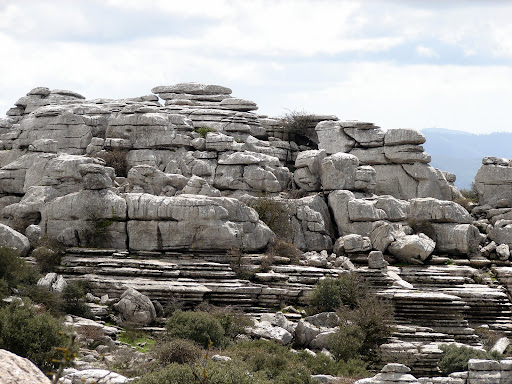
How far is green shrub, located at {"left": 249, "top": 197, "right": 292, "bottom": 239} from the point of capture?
2101 inches

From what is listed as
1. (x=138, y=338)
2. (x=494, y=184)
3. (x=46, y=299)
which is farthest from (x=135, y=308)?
(x=494, y=184)

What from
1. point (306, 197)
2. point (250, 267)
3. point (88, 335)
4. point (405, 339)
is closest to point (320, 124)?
point (306, 197)

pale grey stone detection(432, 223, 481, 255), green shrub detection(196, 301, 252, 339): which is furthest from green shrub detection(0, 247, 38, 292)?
pale grey stone detection(432, 223, 481, 255)

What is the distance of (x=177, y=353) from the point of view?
35.2 m

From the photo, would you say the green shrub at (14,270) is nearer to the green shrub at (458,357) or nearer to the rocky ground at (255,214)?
the rocky ground at (255,214)

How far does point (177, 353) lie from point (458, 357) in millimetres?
10864

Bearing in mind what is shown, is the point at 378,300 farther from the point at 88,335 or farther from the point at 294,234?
the point at 88,335

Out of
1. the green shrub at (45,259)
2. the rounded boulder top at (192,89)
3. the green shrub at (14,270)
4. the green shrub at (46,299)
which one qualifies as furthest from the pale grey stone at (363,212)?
the green shrub at (46,299)

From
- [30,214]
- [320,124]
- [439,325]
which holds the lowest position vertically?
[439,325]

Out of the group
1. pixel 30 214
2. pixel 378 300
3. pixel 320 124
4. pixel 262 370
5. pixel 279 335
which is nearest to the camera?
pixel 262 370

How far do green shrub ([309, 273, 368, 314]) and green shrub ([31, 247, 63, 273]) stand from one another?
11401mm

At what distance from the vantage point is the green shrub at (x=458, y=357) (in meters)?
38.8

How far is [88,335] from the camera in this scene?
38594 millimetres

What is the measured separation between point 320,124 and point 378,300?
66.6 ft
